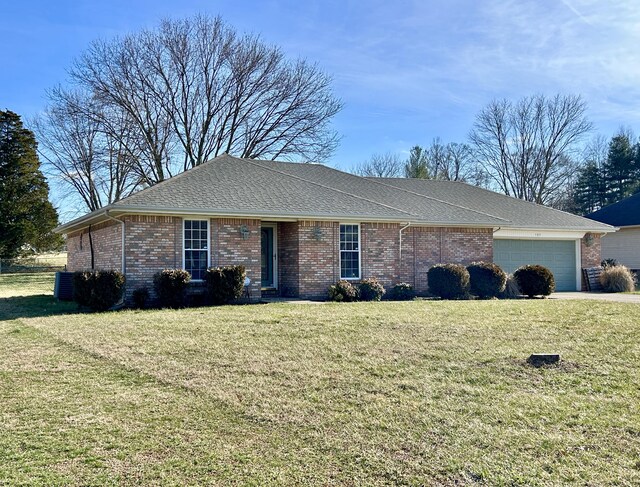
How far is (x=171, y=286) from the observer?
14648mm

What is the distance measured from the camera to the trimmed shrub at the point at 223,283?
1511 centimetres

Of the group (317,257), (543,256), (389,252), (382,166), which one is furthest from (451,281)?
(382,166)

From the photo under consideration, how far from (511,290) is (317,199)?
7.11 metres

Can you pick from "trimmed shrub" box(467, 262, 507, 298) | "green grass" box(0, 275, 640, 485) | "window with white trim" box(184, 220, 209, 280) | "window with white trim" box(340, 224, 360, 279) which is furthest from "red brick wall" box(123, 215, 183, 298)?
"trimmed shrub" box(467, 262, 507, 298)

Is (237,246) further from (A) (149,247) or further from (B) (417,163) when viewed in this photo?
(B) (417,163)

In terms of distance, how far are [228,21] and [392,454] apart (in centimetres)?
3306

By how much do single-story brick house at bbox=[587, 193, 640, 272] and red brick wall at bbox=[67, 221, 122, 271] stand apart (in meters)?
23.1

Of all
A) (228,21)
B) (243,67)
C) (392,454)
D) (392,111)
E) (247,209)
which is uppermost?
(228,21)

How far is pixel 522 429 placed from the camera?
5.25m

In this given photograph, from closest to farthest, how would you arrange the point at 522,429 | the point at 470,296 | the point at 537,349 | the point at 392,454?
the point at 392,454 < the point at 522,429 < the point at 537,349 < the point at 470,296

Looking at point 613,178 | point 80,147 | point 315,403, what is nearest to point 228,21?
point 80,147

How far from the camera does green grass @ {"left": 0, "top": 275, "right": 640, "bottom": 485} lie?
4.42m

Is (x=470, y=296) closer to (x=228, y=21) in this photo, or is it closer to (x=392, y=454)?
(x=392, y=454)

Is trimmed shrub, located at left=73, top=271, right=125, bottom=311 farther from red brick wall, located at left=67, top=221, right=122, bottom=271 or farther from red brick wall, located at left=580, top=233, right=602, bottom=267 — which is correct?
red brick wall, located at left=580, top=233, right=602, bottom=267
